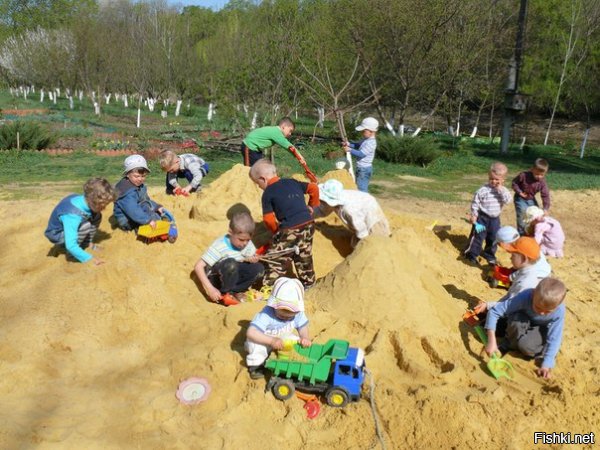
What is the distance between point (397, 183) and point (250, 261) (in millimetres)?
8269

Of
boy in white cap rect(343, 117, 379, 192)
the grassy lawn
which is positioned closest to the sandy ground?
boy in white cap rect(343, 117, 379, 192)

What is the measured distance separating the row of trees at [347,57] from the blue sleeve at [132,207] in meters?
5.72

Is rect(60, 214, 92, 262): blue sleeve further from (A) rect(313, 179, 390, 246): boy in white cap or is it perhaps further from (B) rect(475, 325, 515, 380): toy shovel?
(B) rect(475, 325, 515, 380): toy shovel

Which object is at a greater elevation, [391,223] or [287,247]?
[287,247]

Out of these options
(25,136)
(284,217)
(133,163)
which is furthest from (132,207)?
(25,136)

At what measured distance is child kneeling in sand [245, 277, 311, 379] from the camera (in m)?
3.38

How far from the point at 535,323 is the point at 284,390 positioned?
6.41ft

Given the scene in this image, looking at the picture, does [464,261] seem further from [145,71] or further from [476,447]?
[145,71]

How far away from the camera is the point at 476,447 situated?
297cm

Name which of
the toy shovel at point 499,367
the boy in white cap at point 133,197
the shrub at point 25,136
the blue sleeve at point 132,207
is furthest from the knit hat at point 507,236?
the shrub at point 25,136

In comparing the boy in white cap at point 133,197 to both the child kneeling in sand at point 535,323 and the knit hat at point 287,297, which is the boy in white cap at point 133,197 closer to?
the knit hat at point 287,297

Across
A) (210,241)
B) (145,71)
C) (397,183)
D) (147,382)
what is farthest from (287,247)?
(145,71)

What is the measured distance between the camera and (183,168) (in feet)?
20.9

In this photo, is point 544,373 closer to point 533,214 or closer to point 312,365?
point 312,365
